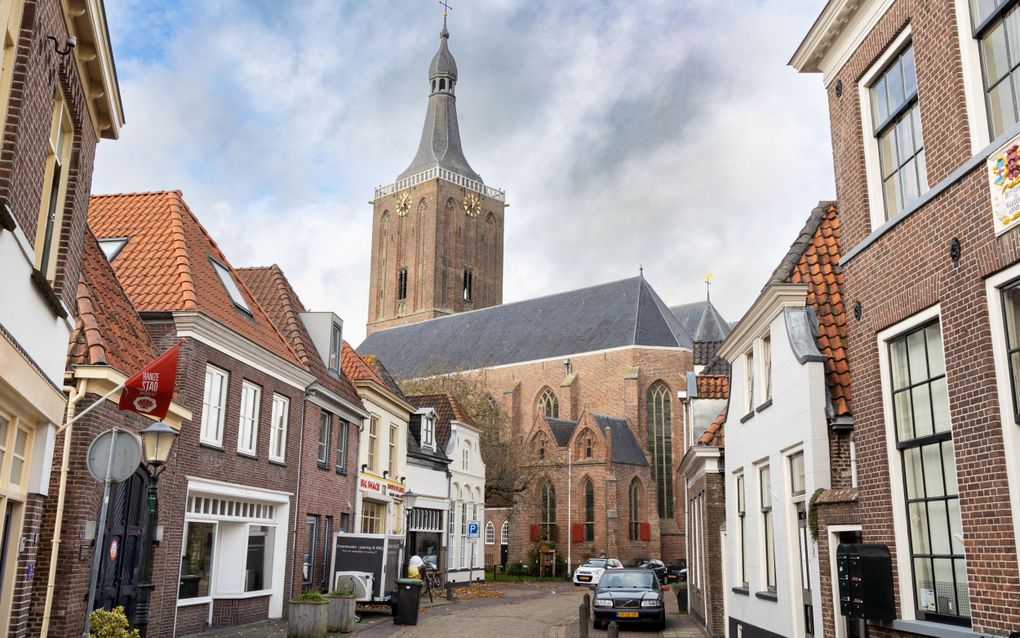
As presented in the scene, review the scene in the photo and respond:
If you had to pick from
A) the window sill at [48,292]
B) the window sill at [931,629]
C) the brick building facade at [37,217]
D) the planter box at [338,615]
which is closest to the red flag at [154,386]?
the brick building facade at [37,217]

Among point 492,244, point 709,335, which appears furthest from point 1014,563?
point 492,244

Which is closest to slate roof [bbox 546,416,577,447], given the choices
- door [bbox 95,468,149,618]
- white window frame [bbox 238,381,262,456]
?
white window frame [bbox 238,381,262,456]

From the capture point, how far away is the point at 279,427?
1972cm

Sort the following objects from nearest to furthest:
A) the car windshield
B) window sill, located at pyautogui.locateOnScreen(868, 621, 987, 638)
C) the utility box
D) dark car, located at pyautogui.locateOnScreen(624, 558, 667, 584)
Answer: window sill, located at pyautogui.locateOnScreen(868, 621, 987, 638)
the utility box
the car windshield
dark car, located at pyautogui.locateOnScreen(624, 558, 667, 584)

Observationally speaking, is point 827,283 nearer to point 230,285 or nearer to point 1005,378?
point 1005,378

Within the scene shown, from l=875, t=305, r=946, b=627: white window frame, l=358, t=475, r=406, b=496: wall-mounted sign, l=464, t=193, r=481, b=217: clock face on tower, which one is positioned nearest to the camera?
l=875, t=305, r=946, b=627: white window frame

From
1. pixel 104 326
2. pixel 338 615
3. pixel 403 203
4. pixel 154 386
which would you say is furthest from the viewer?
pixel 403 203

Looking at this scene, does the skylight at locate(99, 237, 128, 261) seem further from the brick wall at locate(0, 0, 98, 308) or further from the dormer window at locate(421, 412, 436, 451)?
the dormer window at locate(421, 412, 436, 451)

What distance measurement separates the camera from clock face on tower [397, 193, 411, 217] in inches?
3460

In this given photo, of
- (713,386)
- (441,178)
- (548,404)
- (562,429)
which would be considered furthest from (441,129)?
(713,386)

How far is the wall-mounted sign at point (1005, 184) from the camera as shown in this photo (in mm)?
6648

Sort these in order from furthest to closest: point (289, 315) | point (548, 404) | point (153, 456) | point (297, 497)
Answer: point (548, 404), point (289, 315), point (297, 497), point (153, 456)

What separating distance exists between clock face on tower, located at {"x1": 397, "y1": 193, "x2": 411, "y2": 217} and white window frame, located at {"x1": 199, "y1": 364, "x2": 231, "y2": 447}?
2822 inches

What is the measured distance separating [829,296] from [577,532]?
146 feet
